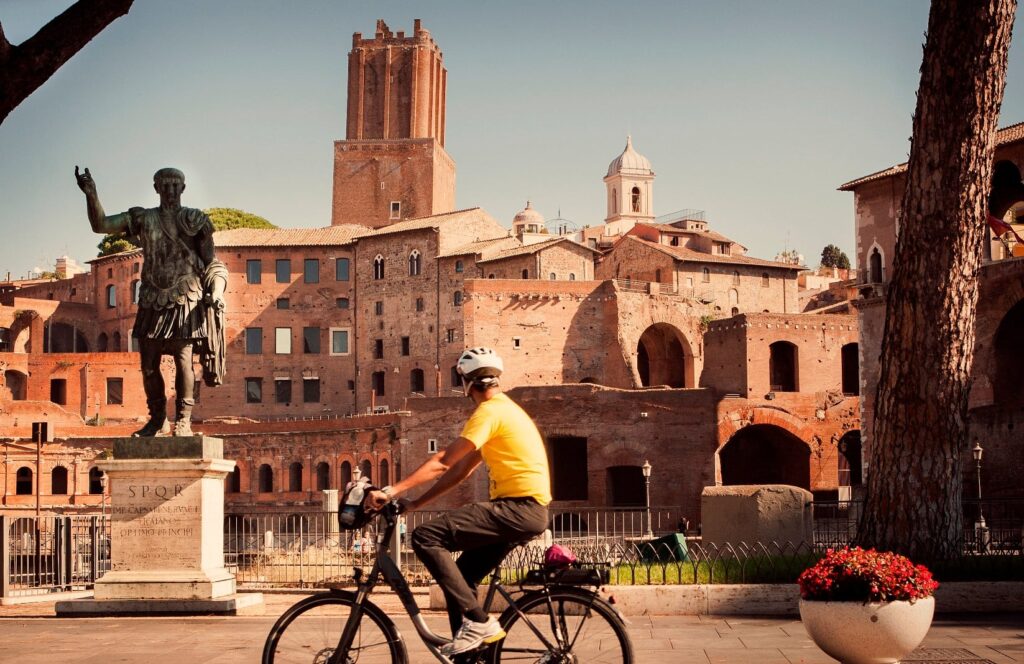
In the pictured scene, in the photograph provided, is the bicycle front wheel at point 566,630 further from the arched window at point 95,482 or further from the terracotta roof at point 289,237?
the terracotta roof at point 289,237

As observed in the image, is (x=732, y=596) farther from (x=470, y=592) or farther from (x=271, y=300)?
(x=271, y=300)

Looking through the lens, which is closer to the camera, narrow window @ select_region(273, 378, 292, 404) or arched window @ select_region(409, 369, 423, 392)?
arched window @ select_region(409, 369, 423, 392)

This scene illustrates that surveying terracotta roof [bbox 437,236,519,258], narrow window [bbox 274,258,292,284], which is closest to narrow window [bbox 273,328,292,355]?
narrow window [bbox 274,258,292,284]

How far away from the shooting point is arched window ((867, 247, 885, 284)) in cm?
3778

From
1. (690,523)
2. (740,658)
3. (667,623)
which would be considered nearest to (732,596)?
(667,623)

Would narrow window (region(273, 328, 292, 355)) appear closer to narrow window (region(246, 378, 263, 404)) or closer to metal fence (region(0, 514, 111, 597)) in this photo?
narrow window (region(246, 378, 263, 404))

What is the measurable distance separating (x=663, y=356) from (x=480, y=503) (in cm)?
5327

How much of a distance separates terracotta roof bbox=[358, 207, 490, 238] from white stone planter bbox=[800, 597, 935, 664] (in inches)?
2155

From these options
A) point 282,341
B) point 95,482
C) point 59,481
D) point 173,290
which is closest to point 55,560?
point 173,290

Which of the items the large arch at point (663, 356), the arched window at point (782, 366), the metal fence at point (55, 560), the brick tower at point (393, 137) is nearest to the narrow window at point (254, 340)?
the brick tower at point (393, 137)

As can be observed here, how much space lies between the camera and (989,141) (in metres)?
11.9

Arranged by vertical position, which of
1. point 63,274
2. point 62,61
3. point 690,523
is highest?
point 63,274

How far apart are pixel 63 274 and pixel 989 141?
3344 inches

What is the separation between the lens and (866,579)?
297 inches
